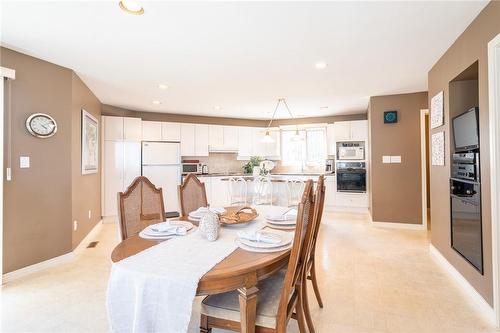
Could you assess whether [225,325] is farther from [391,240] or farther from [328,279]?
[391,240]

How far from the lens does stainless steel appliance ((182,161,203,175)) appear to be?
240 inches

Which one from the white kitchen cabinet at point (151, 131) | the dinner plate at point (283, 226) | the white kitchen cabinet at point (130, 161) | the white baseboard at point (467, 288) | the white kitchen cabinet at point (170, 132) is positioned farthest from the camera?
the white kitchen cabinet at point (170, 132)

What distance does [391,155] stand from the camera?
459cm

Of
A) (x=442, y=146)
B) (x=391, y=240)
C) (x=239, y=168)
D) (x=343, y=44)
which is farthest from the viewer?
(x=239, y=168)

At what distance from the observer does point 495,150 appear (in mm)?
1916

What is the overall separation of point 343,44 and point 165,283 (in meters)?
2.61

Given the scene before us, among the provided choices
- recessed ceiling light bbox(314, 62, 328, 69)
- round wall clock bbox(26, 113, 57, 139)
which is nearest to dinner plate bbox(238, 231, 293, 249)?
recessed ceiling light bbox(314, 62, 328, 69)

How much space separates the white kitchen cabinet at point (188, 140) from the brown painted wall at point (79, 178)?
200 cm

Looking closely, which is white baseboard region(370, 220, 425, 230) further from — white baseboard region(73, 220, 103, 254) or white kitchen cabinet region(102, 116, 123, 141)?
white kitchen cabinet region(102, 116, 123, 141)

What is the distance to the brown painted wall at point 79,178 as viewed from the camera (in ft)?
11.0

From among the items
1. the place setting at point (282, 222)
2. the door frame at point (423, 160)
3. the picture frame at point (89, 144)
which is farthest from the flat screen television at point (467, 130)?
the picture frame at point (89, 144)

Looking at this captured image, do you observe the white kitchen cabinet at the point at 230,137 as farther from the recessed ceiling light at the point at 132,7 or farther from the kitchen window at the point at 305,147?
the recessed ceiling light at the point at 132,7

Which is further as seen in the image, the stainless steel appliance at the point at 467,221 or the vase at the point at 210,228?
the stainless steel appliance at the point at 467,221

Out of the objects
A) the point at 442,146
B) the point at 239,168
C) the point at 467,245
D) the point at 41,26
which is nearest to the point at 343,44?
the point at 442,146
